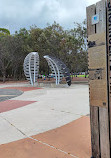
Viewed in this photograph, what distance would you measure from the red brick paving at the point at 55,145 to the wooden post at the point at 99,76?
0.65 meters

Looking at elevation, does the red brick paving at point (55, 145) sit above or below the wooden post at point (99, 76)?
below

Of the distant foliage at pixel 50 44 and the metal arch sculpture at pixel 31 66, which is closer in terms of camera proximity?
the metal arch sculpture at pixel 31 66

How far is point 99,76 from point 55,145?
189cm

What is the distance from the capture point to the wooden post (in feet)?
7.15

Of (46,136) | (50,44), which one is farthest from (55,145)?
(50,44)

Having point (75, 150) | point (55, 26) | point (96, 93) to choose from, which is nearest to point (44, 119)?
point (75, 150)

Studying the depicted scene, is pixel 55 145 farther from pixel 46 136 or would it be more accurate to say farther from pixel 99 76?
pixel 99 76

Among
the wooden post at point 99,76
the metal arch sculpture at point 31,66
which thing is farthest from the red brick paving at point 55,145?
the metal arch sculpture at point 31,66

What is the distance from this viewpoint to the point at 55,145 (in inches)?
125

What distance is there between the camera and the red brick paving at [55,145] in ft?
9.33

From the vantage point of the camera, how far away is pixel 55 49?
84.2 feet

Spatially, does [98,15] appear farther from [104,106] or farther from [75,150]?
[75,150]

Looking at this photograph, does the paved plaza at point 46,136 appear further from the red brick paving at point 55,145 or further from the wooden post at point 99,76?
the wooden post at point 99,76

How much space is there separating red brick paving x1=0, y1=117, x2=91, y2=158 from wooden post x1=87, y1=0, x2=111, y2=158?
25.7 inches
